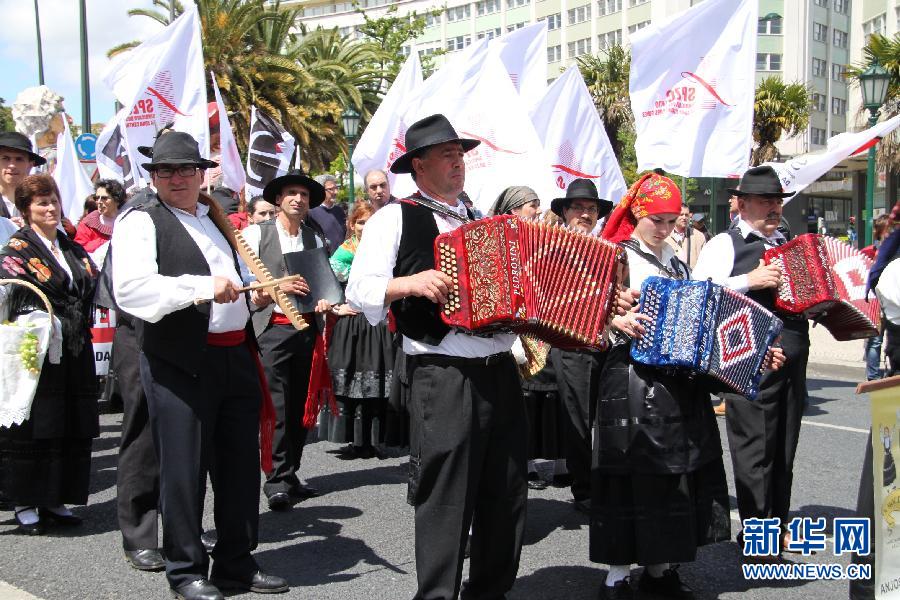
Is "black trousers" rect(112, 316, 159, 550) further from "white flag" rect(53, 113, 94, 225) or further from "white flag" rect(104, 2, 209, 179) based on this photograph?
"white flag" rect(53, 113, 94, 225)

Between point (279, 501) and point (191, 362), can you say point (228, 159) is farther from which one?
point (191, 362)

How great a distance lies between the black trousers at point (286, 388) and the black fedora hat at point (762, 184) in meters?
2.95

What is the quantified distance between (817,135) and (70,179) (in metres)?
62.3

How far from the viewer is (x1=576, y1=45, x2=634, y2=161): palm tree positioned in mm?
45250

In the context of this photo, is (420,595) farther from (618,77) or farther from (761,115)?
(618,77)

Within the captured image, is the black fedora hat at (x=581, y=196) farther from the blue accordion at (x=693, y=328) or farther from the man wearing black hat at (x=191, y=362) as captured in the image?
the man wearing black hat at (x=191, y=362)

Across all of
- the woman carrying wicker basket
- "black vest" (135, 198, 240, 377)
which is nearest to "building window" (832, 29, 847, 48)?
the woman carrying wicker basket

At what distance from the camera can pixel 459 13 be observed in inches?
3438

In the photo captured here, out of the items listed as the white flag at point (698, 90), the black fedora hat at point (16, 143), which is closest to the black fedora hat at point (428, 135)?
the black fedora hat at point (16, 143)

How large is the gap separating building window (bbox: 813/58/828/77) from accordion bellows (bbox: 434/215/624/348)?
6401 centimetres

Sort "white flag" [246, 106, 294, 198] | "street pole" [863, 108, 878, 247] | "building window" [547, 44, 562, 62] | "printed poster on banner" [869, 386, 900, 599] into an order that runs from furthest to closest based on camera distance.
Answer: "building window" [547, 44, 562, 62], "street pole" [863, 108, 878, 247], "white flag" [246, 106, 294, 198], "printed poster on banner" [869, 386, 900, 599]

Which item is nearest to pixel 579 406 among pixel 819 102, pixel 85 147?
pixel 85 147

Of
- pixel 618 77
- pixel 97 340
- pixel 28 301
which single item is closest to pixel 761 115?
pixel 618 77

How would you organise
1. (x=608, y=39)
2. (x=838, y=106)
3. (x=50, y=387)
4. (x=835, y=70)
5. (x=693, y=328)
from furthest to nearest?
(x=608, y=39) < (x=838, y=106) < (x=835, y=70) < (x=50, y=387) < (x=693, y=328)
